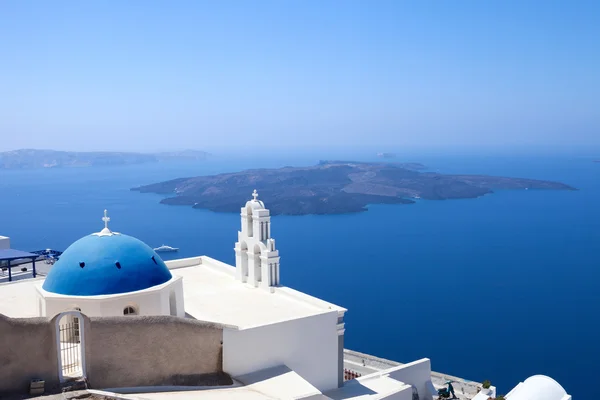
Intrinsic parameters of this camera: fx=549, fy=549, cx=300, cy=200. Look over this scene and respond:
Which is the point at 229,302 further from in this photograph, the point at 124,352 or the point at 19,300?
the point at 19,300

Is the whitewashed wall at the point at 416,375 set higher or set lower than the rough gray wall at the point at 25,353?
lower

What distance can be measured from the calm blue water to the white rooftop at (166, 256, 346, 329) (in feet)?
54.8

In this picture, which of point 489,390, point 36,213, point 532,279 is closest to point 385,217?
point 532,279

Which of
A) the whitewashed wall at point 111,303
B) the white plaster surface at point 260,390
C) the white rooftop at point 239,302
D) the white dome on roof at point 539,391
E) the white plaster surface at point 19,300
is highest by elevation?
the whitewashed wall at point 111,303

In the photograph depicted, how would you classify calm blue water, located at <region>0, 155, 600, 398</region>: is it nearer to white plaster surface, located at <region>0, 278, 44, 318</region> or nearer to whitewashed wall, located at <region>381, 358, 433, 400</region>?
whitewashed wall, located at <region>381, 358, 433, 400</region>

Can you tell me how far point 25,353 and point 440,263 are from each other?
48693mm

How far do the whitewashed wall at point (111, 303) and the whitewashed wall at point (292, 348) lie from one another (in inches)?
54.3

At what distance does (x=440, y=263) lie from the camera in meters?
53.3

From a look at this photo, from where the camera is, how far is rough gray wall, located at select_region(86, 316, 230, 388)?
8.72 metres

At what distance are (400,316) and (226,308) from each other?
2720 cm

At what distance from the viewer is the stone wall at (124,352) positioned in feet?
26.5

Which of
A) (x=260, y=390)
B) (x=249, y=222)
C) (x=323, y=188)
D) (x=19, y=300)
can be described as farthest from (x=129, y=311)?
(x=323, y=188)

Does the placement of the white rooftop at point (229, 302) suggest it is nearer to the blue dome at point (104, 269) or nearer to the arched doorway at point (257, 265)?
the arched doorway at point (257, 265)

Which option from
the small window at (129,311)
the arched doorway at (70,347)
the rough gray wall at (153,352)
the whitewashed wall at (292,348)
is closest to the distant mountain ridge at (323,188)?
the whitewashed wall at (292,348)
